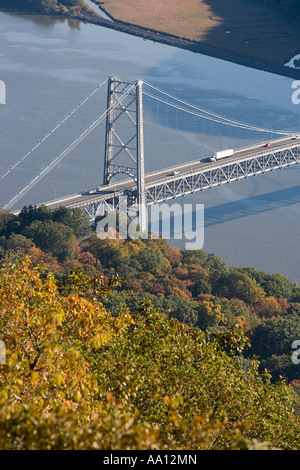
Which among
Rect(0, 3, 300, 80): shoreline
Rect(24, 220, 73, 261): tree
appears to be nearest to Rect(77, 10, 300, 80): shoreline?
Rect(0, 3, 300, 80): shoreline

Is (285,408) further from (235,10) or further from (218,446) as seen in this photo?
(235,10)

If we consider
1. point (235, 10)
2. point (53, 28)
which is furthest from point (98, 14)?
point (235, 10)

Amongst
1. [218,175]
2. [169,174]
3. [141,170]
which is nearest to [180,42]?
[218,175]

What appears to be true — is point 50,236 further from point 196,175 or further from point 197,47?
point 197,47

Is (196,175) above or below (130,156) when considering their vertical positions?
below

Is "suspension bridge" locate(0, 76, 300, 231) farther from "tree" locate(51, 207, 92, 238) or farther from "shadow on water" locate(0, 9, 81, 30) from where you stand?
"shadow on water" locate(0, 9, 81, 30)

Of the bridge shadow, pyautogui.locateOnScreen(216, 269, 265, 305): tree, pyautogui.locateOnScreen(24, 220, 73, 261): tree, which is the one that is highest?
the bridge shadow

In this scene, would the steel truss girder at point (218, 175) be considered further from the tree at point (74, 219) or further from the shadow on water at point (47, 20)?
the shadow on water at point (47, 20)
